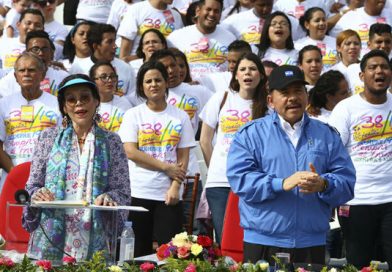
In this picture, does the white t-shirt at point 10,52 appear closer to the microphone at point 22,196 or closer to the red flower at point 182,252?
the microphone at point 22,196

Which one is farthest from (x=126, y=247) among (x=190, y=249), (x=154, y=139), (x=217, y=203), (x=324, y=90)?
(x=324, y=90)

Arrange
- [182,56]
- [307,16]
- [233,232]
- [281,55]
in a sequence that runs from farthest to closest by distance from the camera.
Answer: [307,16] < [281,55] < [182,56] < [233,232]

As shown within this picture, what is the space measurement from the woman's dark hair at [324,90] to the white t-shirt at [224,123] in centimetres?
112

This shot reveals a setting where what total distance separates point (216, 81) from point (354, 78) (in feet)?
4.66

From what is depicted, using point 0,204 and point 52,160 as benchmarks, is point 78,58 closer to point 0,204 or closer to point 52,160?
point 0,204

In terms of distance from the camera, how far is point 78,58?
39.3 feet

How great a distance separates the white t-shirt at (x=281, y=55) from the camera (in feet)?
39.9

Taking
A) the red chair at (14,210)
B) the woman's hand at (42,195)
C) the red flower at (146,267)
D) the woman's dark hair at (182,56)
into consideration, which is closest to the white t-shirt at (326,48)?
the woman's dark hair at (182,56)

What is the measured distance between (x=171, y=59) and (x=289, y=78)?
3760 millimetres

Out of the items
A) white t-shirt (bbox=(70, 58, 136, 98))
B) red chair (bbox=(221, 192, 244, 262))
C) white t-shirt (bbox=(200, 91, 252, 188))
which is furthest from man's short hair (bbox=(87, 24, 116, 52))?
red chair (bbox=(221, 192, 244, 262))

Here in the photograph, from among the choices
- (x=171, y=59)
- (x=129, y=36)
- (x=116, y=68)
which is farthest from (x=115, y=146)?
(x=129, y=36)

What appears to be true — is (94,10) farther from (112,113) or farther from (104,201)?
(104,201)

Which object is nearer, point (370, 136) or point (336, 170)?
point (336, 170)

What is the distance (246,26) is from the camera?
13.2 m
